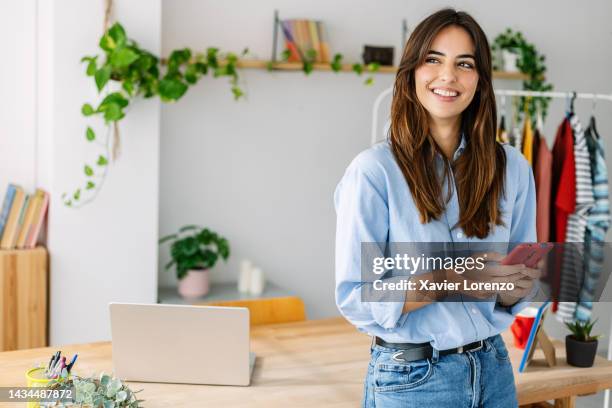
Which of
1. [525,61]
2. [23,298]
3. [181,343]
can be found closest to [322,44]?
[525,61]

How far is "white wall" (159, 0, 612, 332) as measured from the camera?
4027mm

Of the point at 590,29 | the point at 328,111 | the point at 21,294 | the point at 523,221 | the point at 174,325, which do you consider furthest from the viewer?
the point at 590,29

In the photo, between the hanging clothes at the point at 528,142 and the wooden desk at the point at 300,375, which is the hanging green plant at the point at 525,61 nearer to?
the hanging clothes at the point at 528,142

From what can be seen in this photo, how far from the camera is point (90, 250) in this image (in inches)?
139

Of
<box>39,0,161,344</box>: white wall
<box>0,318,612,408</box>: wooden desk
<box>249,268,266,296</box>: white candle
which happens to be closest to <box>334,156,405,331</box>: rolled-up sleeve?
<box>0,318,612,408</box>: wooden desk

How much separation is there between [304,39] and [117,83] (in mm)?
1138

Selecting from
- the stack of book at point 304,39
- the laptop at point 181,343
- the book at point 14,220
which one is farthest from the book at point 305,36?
the laptop at point 181,343

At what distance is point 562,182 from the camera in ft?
12.6

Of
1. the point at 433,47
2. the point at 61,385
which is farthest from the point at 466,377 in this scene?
the point at 61,385

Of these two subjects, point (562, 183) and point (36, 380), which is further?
point (562, 183)

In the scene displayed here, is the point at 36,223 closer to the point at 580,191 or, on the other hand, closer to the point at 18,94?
the point at 18,94

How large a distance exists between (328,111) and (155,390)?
2.53m

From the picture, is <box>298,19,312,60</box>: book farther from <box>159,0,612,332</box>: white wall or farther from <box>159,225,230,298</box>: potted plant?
<box>159,225,230,298</box>: potted plant

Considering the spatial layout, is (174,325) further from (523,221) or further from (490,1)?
(490,1)
